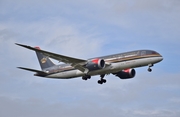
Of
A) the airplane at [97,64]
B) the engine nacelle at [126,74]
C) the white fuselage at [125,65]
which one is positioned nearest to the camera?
the white fuselage at [125,65]

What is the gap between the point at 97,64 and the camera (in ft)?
245

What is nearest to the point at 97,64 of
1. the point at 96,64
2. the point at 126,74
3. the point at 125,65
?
the point at 96,64

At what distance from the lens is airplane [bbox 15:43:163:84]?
7319cm

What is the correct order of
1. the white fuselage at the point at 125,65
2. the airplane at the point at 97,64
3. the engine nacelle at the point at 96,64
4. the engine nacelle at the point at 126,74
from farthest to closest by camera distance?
the engine nacelle at the point at 126,74
the engine nacelle at the point at 96,64
the airplane at the point at 97,64
the white fuselage at the point at 125,65

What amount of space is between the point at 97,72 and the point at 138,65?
6652 millimetres

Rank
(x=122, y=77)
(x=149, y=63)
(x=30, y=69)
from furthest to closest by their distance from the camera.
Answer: (x=122, y=77) < (x=30, y=69) < (x=149, y=63)

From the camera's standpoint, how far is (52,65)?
84688 millimetres

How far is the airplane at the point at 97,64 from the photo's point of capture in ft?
240

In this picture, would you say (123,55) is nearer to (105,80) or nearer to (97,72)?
(97,72)

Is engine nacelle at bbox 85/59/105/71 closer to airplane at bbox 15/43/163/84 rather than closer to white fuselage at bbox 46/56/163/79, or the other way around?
airplane at bbox 15/43/163/84

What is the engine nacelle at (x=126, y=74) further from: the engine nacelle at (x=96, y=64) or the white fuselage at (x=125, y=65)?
the engine nacelle at (x=96, y=64)

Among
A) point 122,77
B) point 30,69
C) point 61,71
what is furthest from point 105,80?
point 30,69

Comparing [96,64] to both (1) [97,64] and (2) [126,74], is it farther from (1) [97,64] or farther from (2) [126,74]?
(2) [126,74]

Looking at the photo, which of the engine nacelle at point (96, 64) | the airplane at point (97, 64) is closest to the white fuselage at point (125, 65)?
the airplane at point (97, 64)
